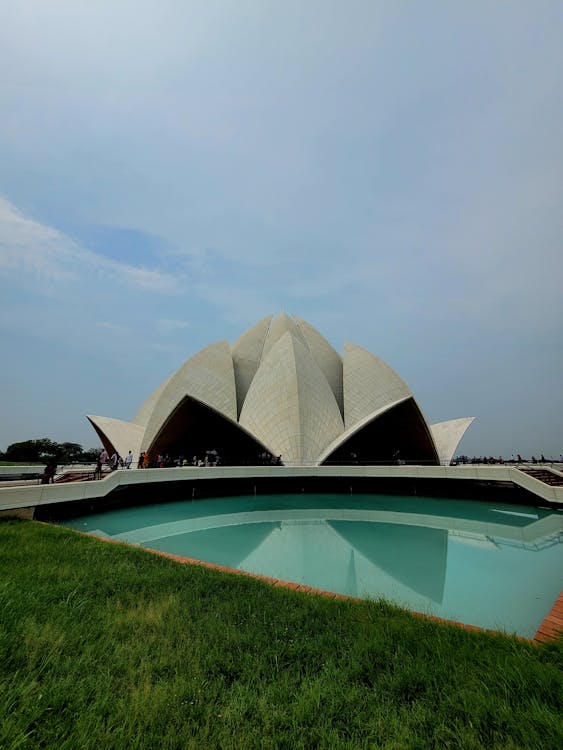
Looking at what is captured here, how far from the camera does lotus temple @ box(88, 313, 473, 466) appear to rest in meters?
18.3

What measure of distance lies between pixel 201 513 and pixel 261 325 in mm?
21127

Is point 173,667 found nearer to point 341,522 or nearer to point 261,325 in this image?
point 341,522

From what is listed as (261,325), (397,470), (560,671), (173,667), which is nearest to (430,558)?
(560,671)

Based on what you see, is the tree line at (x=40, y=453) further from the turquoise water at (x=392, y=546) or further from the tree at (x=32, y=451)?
the turquoise water at (x=392, y=546)

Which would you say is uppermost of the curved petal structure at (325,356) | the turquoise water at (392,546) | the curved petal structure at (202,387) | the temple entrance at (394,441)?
the curved petal structure at (325,356)

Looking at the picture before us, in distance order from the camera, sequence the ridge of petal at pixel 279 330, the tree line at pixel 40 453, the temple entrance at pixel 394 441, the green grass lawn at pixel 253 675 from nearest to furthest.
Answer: the green grass lawn at pixel 253 675, the temple entrance at pixel 394 441, the ridge of petal at pixel 279 330, the tree line at pixel 40 453

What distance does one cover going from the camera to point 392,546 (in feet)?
22.1

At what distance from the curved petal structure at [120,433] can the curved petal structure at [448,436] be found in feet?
58.4

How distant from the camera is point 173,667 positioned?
2115 mm

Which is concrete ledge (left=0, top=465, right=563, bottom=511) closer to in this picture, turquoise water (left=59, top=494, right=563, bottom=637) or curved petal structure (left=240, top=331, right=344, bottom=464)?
turquoise water (left=59, top=494, right=563, bottom=637)

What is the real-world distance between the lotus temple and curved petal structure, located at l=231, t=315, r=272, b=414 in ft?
0.31

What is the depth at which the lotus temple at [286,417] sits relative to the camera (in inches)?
721

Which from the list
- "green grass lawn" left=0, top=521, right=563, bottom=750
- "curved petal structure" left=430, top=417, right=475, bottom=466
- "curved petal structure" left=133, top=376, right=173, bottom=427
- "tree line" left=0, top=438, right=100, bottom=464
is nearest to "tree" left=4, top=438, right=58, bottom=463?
"tree line" left=0, top=438, right=100, bottom=464

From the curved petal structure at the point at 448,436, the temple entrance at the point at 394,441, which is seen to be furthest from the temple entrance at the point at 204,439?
the curved petal structure at the point at 448,436
